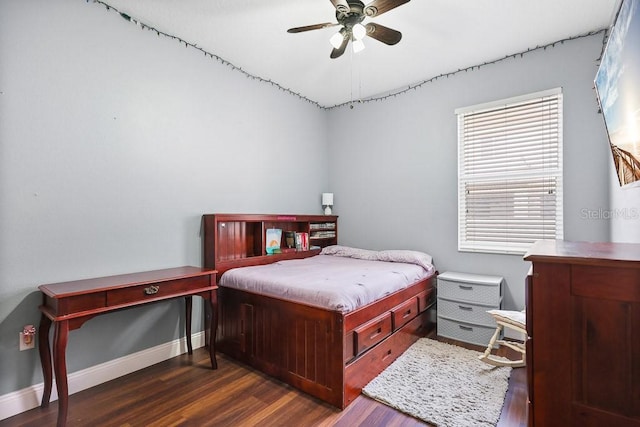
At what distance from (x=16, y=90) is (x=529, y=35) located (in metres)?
3.84

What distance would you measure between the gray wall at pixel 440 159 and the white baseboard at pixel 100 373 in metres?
2.38

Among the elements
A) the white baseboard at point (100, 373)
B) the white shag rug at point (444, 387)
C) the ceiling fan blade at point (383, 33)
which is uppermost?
the ceiling fan blade at point (383, 33)

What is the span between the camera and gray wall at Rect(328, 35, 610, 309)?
2.66 metres

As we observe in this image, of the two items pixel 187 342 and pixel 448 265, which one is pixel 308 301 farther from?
pixel 448 265

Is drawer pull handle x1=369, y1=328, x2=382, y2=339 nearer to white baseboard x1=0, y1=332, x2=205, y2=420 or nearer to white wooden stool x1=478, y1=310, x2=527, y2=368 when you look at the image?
white wooden stool x1=478, y1=310, x2=527, y2=368

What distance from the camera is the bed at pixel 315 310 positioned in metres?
1.97

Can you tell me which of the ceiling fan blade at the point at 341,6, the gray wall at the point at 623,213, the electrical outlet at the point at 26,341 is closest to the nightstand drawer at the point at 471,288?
the gray wall at the point at 623,213

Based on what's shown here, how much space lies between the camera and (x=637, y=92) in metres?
1.11

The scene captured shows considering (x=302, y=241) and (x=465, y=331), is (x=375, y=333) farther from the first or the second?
(x=302, y=241)

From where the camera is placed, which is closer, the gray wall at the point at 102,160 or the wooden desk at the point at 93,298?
the wooden desk at the point at 93,298

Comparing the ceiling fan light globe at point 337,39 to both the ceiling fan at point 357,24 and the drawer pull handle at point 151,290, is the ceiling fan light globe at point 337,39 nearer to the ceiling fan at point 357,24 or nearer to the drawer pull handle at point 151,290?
the ceiling fan at point 357,24

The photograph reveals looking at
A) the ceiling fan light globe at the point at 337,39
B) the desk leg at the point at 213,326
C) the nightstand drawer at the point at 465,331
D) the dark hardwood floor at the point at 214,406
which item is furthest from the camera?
the nightstand drawer at the point at 465,331

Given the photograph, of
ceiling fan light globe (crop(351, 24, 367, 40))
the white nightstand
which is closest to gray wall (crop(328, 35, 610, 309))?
the white nightstand

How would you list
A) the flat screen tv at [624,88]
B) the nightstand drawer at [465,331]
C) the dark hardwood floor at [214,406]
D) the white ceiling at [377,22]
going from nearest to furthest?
the flat screen tv at [624,88], the dark hardwood floor at [214,406], the white ceiling at [377,22], the nightstand drawer at [465,331]
